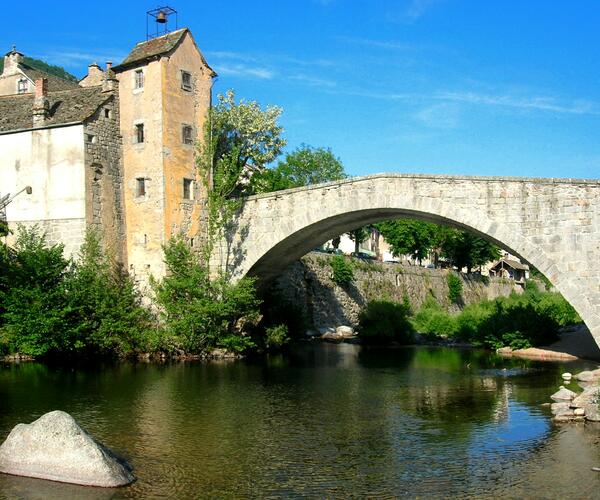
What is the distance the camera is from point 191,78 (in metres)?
28.4

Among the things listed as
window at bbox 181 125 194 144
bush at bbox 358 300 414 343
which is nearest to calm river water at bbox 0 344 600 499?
window at bbox 181 125 194 144

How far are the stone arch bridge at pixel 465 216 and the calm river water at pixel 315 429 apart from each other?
3.54m

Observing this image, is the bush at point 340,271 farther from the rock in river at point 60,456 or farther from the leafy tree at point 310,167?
the rock in river at point 60,456

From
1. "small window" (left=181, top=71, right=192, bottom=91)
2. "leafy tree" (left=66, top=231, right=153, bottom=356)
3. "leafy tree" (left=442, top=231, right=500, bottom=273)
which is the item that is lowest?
"leafy tree" (left=66, top=231, right=153, bottom=356)

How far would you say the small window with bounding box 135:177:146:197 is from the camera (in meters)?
27.9

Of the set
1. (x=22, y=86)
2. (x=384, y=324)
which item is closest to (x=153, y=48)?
(x=22, y=86)

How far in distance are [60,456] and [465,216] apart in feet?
49.7

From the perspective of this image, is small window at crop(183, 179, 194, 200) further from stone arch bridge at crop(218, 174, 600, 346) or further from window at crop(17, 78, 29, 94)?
window at crop(17, 78, 29, 94)

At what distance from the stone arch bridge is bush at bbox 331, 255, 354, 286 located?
12.8m

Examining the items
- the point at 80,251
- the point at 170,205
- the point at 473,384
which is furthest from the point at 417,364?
the point at 80,251

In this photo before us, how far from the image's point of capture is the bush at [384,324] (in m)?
36.5

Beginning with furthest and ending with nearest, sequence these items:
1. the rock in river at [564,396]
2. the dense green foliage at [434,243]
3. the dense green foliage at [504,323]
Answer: the dense green foliage at [434,243]
the dense green foliage at [504,323]
the rock in river at [564,396]

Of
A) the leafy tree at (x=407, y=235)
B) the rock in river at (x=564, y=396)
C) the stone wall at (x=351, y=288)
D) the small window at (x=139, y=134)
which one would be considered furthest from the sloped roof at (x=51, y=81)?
the leafy tree at (x=407, y=235)

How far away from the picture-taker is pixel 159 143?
2733 cm
